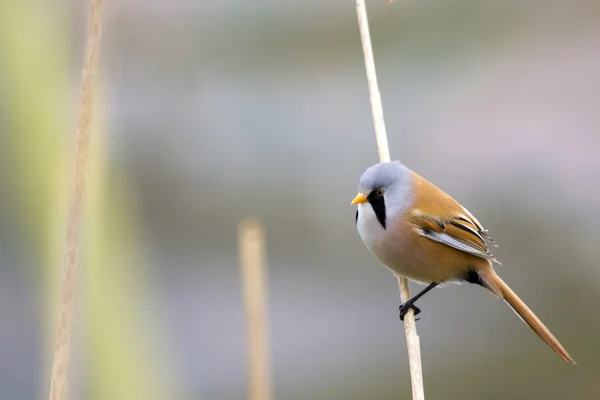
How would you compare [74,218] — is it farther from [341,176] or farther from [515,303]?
[341,176]

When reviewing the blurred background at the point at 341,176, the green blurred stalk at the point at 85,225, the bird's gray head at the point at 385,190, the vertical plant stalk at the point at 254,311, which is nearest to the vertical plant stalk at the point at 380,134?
the bird's gray head at the point at 385,190

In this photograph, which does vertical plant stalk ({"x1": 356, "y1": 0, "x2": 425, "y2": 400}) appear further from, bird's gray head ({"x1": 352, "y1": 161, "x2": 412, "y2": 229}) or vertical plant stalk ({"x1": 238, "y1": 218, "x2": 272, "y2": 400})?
vertical plant stalk ({"x1": 238, "y1": 218, "x2": 272, "y2": 400})

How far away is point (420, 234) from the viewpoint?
9.20 feet

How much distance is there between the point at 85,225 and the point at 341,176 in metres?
3.97

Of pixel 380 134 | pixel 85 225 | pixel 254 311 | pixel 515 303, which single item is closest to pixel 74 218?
pixel 254 311

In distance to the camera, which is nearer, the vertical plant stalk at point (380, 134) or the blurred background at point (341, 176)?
the vertical plant stalk at point (380, 134)

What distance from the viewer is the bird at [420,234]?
2707mm

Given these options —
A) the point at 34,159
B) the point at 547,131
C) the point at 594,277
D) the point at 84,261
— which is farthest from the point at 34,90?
the point at 547,131

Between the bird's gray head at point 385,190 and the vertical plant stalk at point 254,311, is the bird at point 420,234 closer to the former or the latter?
the bird's gray head at point 385,190

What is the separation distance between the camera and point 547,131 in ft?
20.8

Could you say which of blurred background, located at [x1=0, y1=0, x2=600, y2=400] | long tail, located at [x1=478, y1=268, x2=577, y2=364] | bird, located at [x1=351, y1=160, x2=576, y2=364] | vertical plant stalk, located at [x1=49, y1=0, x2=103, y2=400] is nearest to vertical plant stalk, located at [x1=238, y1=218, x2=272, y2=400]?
vertical plant stalk, located at [x1=49, y1=0, x2=103, y2=400]

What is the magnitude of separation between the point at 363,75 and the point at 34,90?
427 centimetres

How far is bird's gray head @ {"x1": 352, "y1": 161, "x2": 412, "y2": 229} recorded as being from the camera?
2.66 metres

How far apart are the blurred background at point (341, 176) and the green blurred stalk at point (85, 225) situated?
163cm
